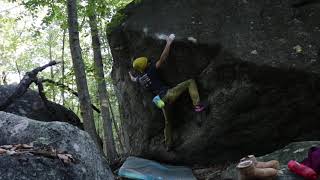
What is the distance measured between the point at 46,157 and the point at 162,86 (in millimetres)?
6062

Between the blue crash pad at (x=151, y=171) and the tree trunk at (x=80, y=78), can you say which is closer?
the blue crash pad at (x=151, y=171)

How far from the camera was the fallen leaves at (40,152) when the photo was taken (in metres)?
3.58

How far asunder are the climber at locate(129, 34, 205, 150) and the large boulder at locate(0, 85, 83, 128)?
2392 mm

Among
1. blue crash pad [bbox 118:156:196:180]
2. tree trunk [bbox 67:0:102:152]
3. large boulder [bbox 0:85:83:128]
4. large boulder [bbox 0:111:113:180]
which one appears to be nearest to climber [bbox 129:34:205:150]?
blue crash pad [bbox 118:156:196:180]

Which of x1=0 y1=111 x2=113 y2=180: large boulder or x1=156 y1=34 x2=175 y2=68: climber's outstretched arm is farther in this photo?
x1=156 y1=34 x2=175 y2=68: climber's outstretched arm

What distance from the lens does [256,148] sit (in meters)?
9.43

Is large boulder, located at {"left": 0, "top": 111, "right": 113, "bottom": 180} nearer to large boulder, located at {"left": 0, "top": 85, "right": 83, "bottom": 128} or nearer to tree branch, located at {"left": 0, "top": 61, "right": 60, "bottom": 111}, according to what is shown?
tree branch, located at {"left": 0, "top": 61, "right": 60, "bottom": 111}

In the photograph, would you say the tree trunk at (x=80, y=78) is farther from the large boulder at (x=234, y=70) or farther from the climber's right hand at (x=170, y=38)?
the climber's right hand at (x=170, y=38)

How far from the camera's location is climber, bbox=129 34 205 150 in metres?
9.09

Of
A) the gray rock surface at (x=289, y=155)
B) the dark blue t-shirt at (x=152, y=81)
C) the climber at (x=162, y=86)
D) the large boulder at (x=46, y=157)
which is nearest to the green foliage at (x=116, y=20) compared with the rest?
the climber at (x=162, y=86)

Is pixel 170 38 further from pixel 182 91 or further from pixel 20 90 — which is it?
pixel 20 90

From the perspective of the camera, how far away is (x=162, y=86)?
9531 mm

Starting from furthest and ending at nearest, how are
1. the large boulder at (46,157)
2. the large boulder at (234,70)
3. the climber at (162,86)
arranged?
the climber at (162,86) < the large boulder at (234,70) < the large boulder at (46,157)

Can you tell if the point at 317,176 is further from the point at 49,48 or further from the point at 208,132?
the point at 49,48
